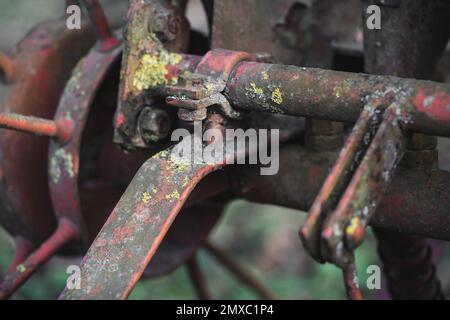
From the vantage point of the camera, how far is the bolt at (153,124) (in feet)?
5.25

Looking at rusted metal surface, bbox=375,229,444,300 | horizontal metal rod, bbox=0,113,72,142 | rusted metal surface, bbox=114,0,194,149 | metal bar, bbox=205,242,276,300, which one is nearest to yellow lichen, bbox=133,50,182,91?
rusted metal surface, bbox=114,0,194,149

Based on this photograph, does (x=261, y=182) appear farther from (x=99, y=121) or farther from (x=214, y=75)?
(x=99, y=121)

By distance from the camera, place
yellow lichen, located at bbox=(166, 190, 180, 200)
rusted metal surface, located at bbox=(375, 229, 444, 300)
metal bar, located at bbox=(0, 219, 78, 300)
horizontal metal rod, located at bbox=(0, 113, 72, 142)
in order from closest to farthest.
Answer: yellow lichen, located at bbox=(166, 190, 180, 200) < horizontal metal rod, located at bbox=(0, 113, 72, 142) < metal bar, located at bbox=(0, 219, 78, 300) < rusted metal surface, located at bbox=(375, 229, 444, 300)

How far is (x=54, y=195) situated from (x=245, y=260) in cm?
272

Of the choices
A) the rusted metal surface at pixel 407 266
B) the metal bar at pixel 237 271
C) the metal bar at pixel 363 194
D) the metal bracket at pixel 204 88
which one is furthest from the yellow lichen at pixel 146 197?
the metal bar at pixel 237 271

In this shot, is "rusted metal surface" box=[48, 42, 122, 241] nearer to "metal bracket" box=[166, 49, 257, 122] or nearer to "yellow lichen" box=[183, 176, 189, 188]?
"metal bracket" box=[166, 49, 257, 122]

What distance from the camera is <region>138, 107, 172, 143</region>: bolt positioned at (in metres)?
1.60

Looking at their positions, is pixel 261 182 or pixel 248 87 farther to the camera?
pixel 261 182

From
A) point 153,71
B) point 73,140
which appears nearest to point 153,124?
point 153,71

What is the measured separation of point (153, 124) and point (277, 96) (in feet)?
1.14

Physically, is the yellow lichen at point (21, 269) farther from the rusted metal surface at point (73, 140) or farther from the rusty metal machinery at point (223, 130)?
the rusted metal surface at point (73, 140)

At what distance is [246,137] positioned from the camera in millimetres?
1577
